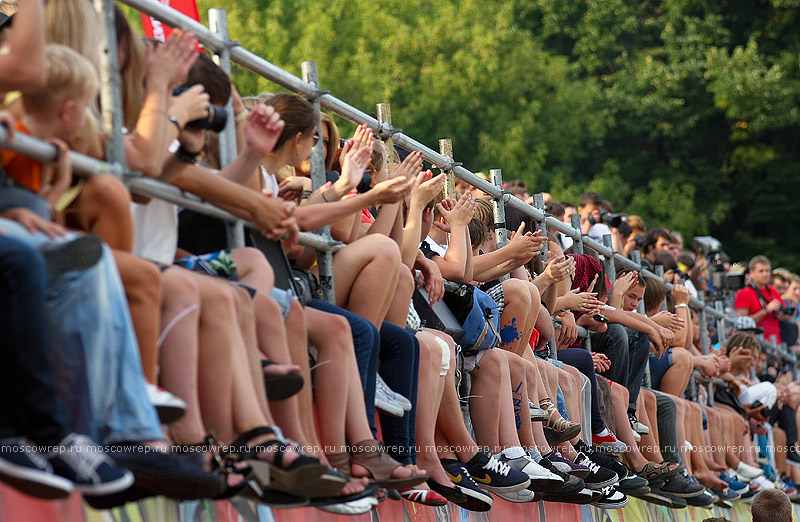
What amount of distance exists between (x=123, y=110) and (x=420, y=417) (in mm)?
2094

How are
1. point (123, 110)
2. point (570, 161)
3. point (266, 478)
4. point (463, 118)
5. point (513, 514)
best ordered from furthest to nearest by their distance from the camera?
1. point (570, 161)
2. point (463, 118)
3. point (513, 514)
4. point (123, 110)
5. point (266, 478)

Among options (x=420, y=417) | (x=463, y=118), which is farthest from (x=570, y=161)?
(x=420, y=417)

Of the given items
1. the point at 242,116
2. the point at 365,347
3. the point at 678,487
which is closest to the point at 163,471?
the point at 365,347

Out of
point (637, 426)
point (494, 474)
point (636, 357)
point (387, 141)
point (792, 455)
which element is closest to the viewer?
point (494, 474)

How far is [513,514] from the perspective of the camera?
724 centimetres

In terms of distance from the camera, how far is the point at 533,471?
6637mm

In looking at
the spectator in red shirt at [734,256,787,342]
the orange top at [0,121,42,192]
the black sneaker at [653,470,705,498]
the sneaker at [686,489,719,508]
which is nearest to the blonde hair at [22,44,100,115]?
the orange top at [0,121,42,192]

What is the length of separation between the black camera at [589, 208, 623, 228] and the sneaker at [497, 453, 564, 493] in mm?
6112

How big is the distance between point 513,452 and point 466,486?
732 millimetres

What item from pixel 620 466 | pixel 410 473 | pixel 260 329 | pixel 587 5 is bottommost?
pixel 620 466

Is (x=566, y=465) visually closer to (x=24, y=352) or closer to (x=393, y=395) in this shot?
(x=393, y=395)

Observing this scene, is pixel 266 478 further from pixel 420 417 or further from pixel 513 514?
pixel 513 514

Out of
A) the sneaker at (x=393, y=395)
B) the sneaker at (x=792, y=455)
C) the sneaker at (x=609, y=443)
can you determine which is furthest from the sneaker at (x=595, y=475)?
the sneaker at (x=792, y=455)

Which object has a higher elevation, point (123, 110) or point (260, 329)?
point (123, 110)
